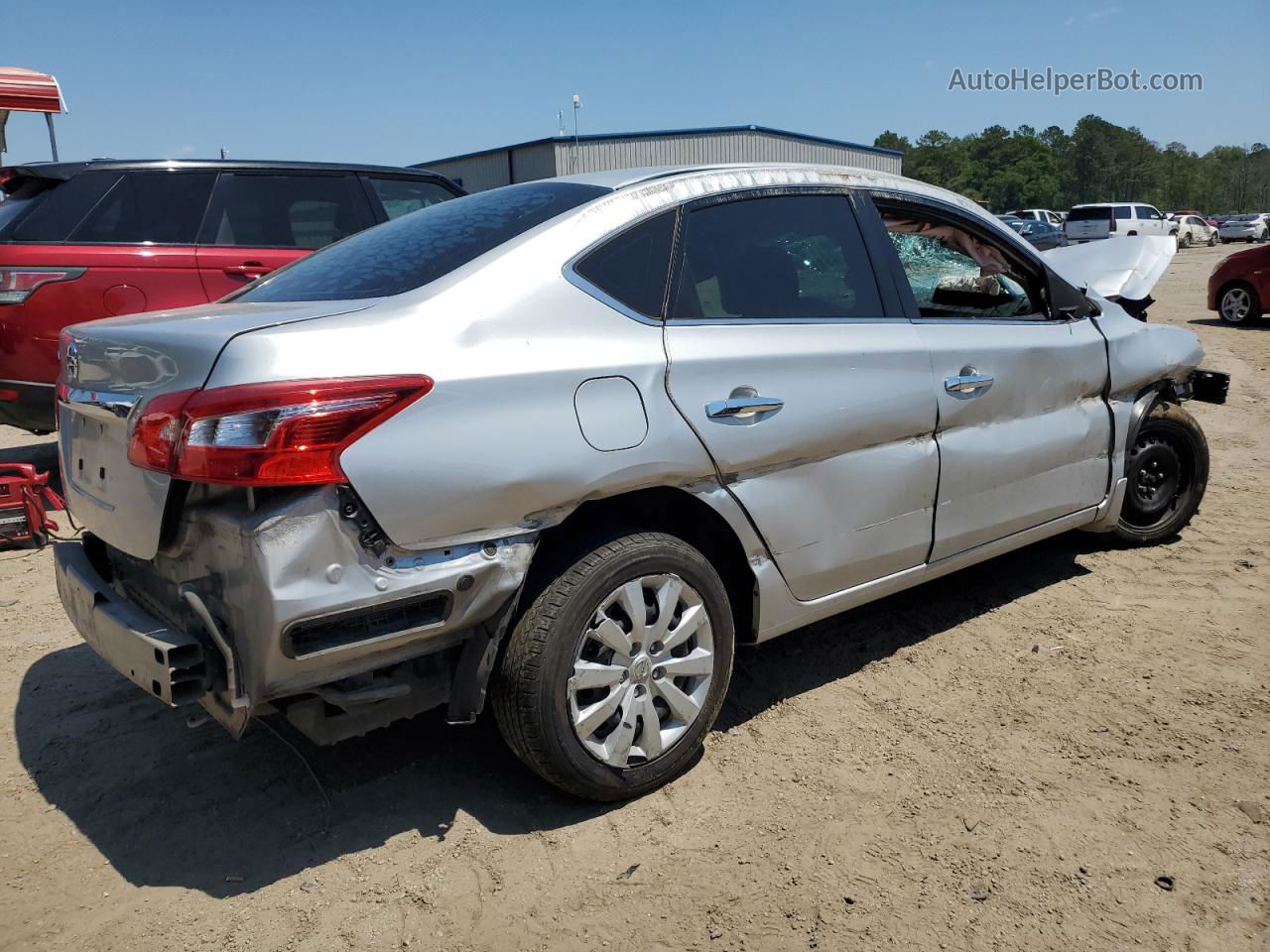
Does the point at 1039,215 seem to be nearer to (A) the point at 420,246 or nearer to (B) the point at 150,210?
(B) the point at 150,210

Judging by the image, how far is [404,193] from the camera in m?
7.04

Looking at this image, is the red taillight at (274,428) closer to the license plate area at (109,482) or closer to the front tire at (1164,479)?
the license plate area at (109,482)

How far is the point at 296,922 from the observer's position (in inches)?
90.9

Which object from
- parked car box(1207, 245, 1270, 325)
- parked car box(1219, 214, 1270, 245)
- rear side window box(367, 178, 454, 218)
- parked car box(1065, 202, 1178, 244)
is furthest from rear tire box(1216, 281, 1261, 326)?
parked car box(1219, 214, 1270, 245)

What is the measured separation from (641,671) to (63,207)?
→ 16.3 feet

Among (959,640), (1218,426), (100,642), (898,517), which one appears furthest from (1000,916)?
(1218,426)

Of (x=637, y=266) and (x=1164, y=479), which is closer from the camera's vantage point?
(x=637, y=266)

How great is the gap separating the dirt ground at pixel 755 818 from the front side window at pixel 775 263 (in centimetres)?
135

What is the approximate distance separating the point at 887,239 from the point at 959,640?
1583 millimetres

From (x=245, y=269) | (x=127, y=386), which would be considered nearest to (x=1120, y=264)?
(x=127, y=386)

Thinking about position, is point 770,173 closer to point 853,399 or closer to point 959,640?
point 853,399

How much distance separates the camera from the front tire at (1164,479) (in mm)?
4496

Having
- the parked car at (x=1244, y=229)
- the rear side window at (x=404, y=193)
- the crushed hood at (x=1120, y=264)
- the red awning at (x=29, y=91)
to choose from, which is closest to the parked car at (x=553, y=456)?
the crushed hood at (x=1120, y=264)

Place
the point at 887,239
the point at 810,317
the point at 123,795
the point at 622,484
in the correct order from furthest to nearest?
the point at 887,239, the point at 810,317, the point at 123,795, the point at 622,484
